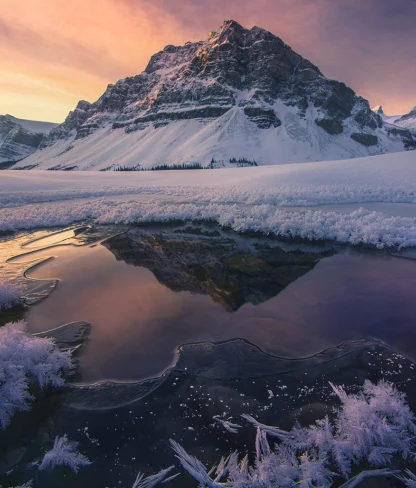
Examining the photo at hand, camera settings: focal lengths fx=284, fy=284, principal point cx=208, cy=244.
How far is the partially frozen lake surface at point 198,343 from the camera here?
3713mm

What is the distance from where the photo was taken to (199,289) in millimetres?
8078

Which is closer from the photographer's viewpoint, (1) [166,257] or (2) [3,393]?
(2) [3,393]

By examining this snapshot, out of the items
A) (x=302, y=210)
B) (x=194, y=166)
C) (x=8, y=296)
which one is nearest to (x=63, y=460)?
(x=8, y=296)

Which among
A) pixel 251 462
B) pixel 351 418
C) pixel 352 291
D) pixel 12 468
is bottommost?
pixel 12 468

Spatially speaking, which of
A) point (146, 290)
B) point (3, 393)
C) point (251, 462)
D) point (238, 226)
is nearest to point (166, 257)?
point (146, 290)

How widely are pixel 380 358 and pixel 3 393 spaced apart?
6004 millimetres

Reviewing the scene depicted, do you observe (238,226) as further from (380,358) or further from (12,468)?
(12,468)

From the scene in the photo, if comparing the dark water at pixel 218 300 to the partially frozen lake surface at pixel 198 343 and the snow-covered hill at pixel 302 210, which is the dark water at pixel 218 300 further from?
the snow-covered hill at pixel 302 210

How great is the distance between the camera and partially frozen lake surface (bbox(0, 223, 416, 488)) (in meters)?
3.71

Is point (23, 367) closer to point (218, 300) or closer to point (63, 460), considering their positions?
point (63, 460)

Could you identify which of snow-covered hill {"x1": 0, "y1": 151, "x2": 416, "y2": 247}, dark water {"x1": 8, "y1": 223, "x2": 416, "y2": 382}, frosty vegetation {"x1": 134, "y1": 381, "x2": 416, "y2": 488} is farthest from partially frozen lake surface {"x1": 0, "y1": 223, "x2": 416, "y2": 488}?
snow-covered hill {"x1": 0, "y1": 151, "x2": 416, "y2": 247}

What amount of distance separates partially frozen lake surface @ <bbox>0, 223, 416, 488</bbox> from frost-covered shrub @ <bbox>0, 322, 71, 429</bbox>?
10.4 inches

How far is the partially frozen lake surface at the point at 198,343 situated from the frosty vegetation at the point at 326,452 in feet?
0.67

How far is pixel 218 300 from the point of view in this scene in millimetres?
7398
